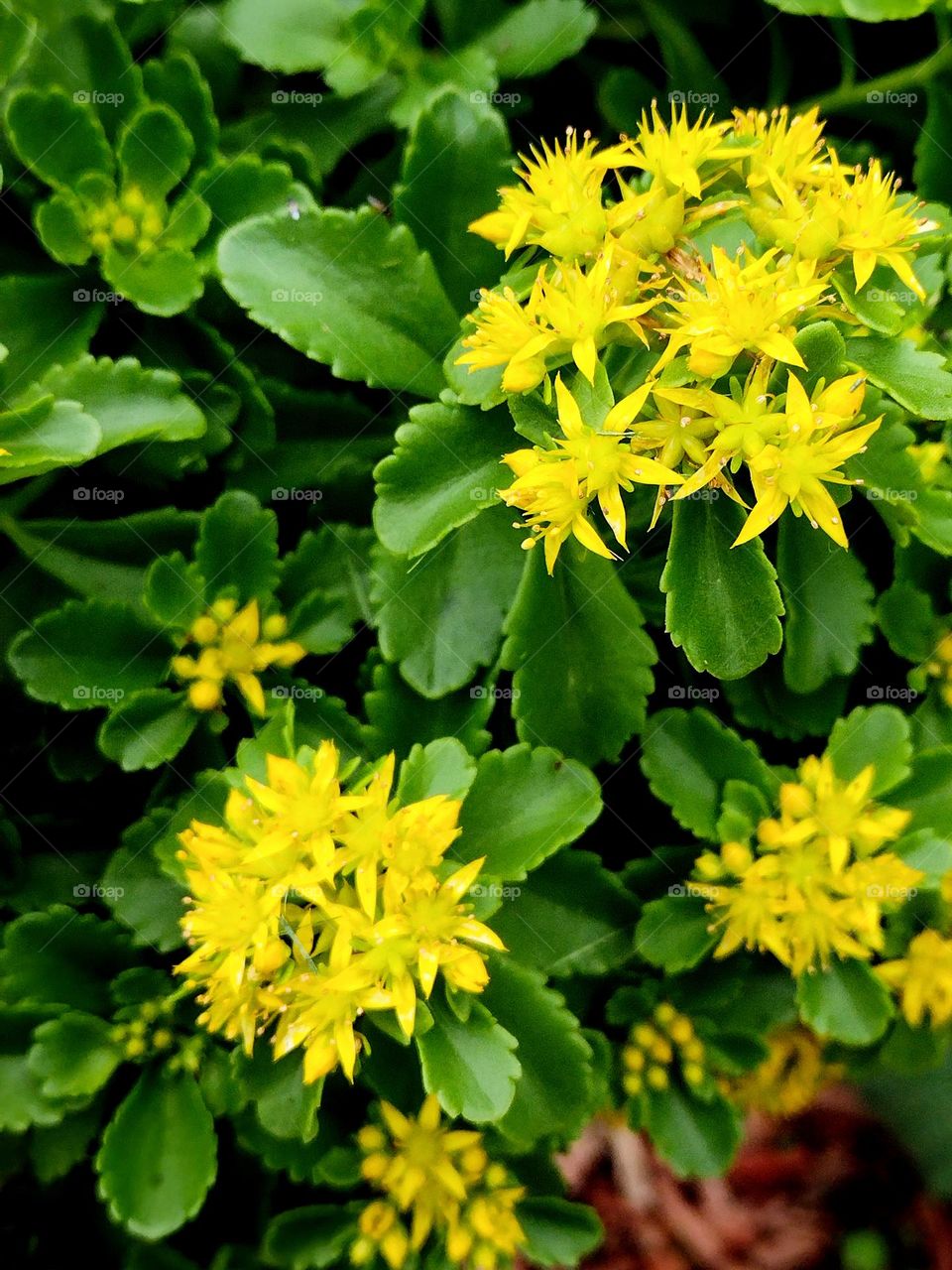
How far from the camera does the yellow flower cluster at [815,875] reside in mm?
1068

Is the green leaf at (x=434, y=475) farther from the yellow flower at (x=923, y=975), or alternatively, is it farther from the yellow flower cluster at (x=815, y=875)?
the yellow flower at (x=923, y=975)

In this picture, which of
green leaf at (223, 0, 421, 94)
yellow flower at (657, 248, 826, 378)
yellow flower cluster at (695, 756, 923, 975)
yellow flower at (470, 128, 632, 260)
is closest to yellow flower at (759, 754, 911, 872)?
yellow flower cluster at (695, 756, 923, 975)

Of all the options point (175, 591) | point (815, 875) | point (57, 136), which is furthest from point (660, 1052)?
point (57, 136)

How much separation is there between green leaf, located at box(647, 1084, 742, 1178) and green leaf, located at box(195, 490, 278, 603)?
716 mm

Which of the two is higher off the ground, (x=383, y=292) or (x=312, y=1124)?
(x=383, y=292)

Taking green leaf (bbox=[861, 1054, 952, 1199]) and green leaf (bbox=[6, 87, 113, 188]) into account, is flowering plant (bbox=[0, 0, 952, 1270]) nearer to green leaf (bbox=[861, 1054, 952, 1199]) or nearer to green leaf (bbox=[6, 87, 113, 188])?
green leaf (bbox=[6, 87, 113, 188])

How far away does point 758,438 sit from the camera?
830 mm

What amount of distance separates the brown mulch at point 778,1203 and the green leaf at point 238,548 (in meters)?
1.15

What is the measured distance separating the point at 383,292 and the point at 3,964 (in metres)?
0.77

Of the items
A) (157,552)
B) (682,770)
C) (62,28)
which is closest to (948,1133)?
(682,770)

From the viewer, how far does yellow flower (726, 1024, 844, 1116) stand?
1340 millimetres

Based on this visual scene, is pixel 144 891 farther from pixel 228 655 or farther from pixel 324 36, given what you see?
pixel 324 36

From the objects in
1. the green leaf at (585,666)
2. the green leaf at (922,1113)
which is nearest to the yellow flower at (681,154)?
the green leaf at (585,666)

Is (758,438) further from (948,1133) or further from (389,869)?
(948,1133)
